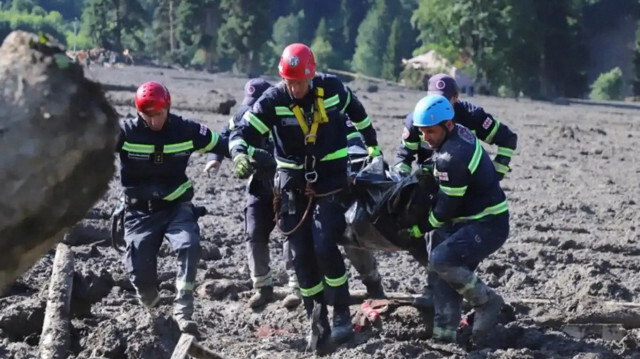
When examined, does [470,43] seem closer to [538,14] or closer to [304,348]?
[538,14]

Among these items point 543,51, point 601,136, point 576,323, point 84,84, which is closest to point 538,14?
point 543,51

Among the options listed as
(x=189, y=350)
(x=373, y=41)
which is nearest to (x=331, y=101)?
(x=189, y=350)

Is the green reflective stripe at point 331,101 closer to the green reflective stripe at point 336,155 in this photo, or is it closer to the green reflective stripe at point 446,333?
the green reflective stripe at point 336,155

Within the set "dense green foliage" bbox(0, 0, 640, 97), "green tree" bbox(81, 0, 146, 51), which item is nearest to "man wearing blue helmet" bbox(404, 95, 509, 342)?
"dense green foliage" bbox(0, 0, 640, 97)

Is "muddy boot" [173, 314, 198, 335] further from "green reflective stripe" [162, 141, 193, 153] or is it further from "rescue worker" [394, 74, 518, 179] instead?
"rescue worker" [394, 74, 518, 179]

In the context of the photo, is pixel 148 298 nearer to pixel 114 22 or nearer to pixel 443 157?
pixel 443 157

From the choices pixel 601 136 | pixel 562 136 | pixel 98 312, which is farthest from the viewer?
pixel 601 136

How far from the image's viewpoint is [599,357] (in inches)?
289

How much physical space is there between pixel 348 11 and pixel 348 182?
116191 mm

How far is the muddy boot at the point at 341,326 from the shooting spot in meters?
7.83

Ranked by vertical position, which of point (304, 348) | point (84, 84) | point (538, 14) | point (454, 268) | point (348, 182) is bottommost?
point (304, 348)

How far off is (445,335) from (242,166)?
1773 mm

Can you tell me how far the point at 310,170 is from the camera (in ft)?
26.5

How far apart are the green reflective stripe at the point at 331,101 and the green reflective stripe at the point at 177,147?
1.02 m
